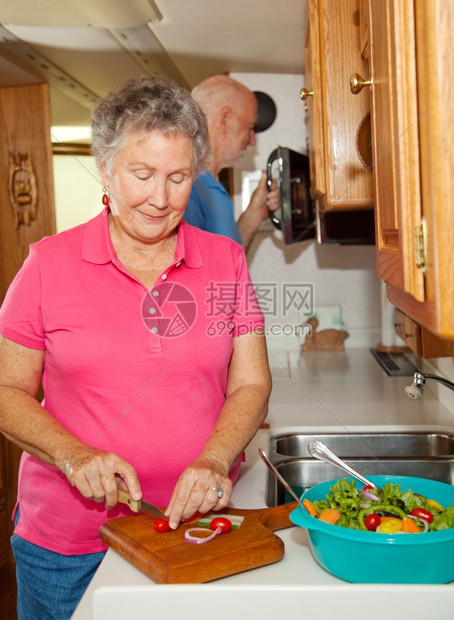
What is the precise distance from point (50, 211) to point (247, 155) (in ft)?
2.81

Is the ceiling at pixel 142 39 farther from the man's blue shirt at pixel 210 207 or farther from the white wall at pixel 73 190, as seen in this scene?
the white wall at pixel 73 190

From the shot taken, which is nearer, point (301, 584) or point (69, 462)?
point (301, 584)

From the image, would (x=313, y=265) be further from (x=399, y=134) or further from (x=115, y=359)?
(x=399, y=134)

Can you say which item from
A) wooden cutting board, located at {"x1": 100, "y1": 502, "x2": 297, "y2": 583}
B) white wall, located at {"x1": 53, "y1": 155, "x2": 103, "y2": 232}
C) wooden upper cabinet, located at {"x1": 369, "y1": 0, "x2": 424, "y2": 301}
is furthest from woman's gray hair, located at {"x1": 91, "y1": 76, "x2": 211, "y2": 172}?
white wall, located at {"x1": 53, "y1": 155, "x2": 103, "y2": 232}

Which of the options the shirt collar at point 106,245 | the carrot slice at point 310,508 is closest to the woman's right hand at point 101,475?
the carrot slice at point 310,508

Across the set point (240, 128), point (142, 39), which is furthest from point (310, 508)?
point (142, 39)

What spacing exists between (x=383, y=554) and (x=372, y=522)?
84 millimetres

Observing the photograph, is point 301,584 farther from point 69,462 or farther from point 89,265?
point 89,265

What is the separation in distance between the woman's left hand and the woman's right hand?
0.06 metres

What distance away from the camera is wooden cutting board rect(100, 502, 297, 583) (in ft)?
3.06

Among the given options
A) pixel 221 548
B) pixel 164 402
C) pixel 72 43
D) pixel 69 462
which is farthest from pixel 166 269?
A: pixel 72 43

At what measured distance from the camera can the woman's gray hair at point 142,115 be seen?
1.19m

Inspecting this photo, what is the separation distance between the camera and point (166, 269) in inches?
50.1

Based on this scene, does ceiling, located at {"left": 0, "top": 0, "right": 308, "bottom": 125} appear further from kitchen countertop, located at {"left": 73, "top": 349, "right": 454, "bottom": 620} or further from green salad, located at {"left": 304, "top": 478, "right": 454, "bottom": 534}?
green salad, located at {"left": 304, "top": 478, "right": 454, "bottom": 534}
